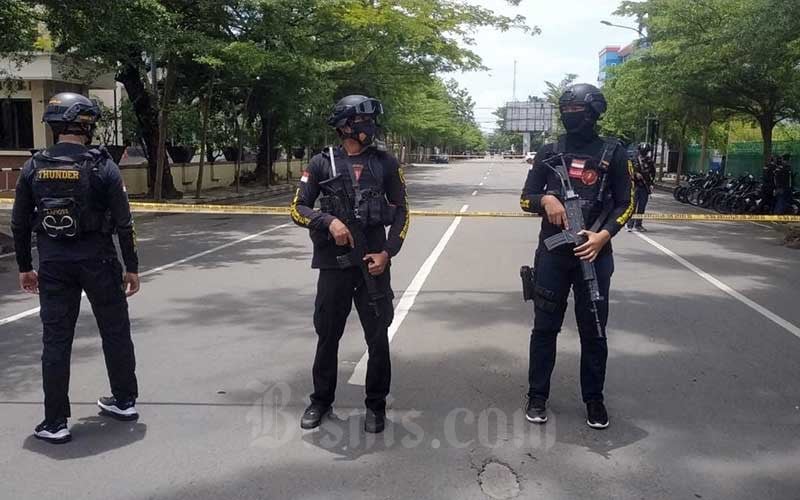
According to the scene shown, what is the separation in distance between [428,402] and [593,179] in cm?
171

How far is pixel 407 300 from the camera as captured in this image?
7.95 metres

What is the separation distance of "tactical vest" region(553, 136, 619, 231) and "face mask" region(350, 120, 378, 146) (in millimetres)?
1115

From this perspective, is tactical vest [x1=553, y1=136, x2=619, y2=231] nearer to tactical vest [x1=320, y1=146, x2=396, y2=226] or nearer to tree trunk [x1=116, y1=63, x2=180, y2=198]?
tactical vest [x1=320, y1=146, x2=396, y2=226]

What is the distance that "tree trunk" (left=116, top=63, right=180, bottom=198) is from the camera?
2064cm

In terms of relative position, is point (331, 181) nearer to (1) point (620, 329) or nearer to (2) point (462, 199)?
(1) point (620, 329)

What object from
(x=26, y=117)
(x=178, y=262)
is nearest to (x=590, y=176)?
(x=178, y=262)

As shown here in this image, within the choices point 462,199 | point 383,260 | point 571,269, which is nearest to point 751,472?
point 571,269

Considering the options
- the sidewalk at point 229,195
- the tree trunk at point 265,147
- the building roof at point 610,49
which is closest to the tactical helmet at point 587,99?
the sidewalk at point 229,195

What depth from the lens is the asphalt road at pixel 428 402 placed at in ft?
12.1

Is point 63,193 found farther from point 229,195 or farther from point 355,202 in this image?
point 229,195

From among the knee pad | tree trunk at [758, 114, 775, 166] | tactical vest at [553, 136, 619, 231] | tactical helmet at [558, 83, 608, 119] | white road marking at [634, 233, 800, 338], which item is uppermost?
tree trunk at [758, 114, 775, 166]

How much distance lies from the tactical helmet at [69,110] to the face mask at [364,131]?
4.76 feet

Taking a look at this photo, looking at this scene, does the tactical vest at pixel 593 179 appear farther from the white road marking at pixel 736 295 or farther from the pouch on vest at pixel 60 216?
the white road marking at pixel 736 295

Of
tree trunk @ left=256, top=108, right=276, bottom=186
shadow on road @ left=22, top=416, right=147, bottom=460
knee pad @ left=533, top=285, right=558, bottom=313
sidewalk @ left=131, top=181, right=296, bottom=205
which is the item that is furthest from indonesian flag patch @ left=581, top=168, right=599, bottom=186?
tree trunk @ left=256, top=108, right=276, bottom=186
